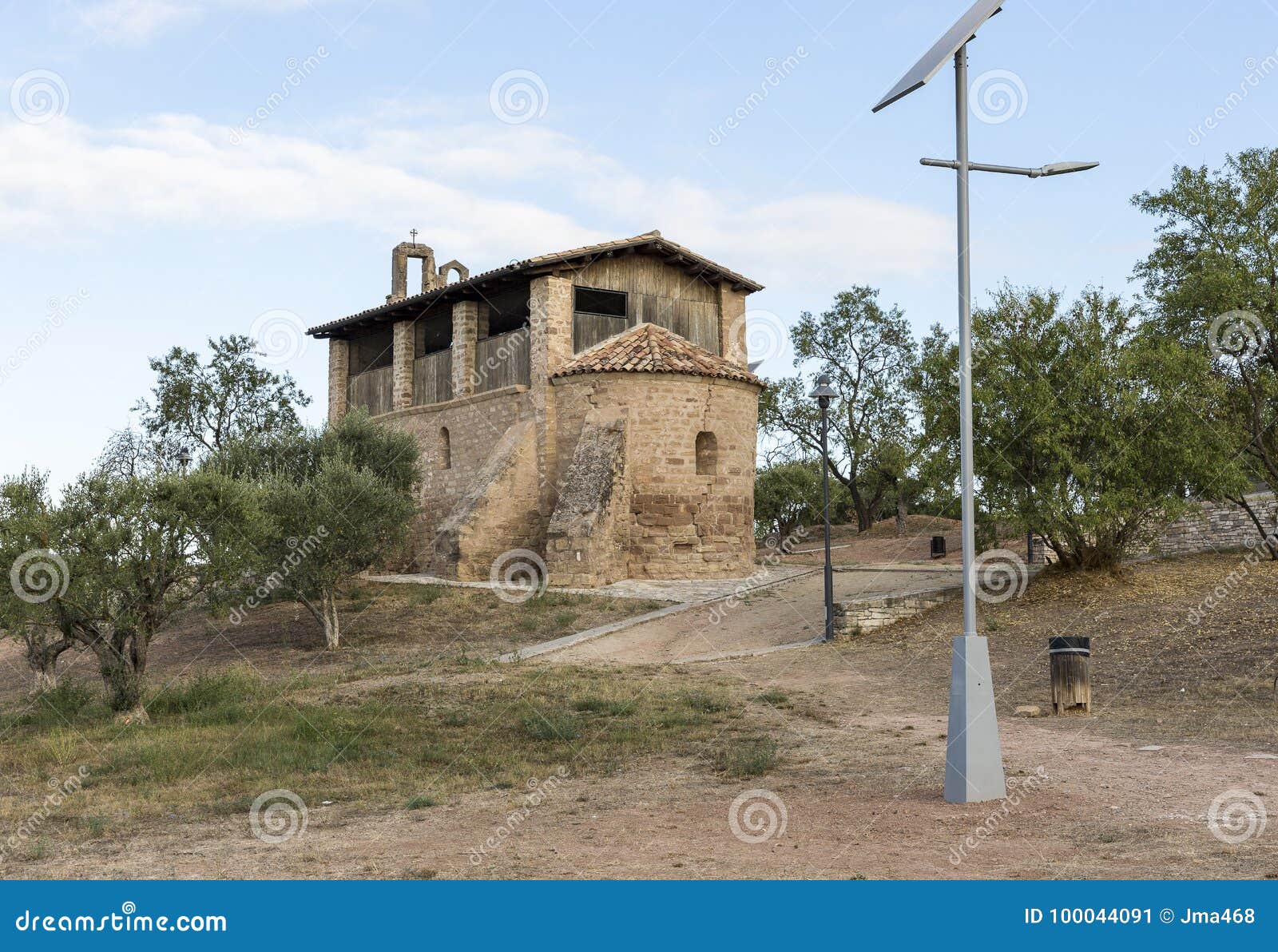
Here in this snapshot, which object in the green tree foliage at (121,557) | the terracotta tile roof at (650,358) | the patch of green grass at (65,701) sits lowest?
the patch of green grass at (65,701)

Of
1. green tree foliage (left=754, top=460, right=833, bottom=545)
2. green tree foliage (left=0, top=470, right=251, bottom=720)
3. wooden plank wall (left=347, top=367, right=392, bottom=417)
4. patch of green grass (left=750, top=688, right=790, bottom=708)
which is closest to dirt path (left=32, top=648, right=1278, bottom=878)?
patch of green grass (left=750, top=688, right=790, bottom=708)

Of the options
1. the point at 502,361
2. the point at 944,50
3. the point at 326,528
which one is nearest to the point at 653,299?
the point at 502,361

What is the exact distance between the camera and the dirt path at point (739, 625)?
714 inches

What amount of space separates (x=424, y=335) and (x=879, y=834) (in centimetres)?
2647

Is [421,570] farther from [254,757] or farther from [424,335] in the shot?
[254,757]

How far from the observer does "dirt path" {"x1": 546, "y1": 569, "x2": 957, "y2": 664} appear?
714 inches

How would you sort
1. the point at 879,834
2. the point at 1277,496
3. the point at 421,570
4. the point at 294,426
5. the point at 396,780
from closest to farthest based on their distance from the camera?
the point at 879,834 < the point at 396,780 < the point at 1277,496 < the point at 294,426 < the point at 421,570

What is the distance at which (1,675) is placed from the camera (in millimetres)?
21422

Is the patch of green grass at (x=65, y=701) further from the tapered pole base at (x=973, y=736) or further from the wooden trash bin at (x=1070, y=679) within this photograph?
the wooden trash bin at (x=1070, y=679)

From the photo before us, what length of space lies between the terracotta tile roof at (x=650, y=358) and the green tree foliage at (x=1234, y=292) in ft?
33.8

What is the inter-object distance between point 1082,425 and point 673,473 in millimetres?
9783

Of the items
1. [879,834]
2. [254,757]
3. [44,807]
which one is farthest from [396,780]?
[879,834]

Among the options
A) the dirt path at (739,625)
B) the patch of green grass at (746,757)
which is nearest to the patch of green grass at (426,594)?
the dirt path at (739,625)

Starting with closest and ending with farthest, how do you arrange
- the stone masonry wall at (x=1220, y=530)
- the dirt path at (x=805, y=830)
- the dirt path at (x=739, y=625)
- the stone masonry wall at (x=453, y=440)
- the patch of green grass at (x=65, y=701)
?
the dirt path at (x=805, y=830)
the patch of green grass at (x=65, y=701)
the dirt path at (x=739, y=625)
the stone masonry wall at (x=1220, y=530)
the stone masonry wall at (x=453, y=440)
